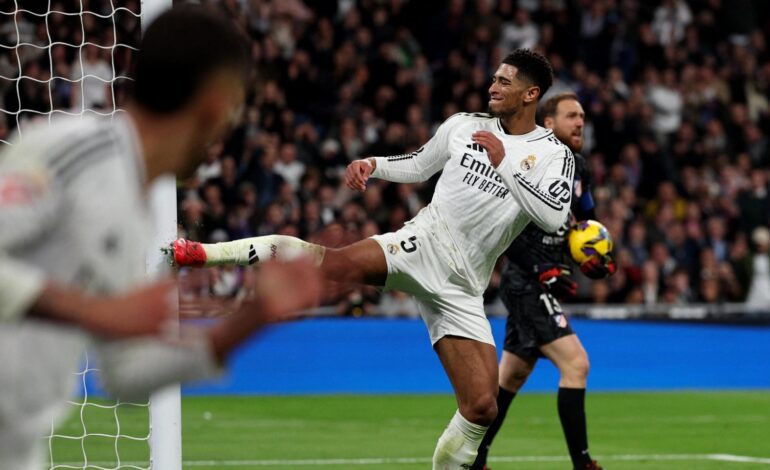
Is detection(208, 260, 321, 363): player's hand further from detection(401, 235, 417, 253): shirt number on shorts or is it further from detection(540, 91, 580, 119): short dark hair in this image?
detection(540, 91, 580, 119): short dark hair

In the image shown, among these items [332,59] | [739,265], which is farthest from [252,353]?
[739,265]

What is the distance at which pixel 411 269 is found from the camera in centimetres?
698

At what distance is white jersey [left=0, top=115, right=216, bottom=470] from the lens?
2566 mm

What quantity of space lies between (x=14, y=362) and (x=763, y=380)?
1488 centimetres

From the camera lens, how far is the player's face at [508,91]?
24.1ft

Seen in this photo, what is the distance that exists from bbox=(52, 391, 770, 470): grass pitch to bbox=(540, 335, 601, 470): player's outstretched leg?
45.3 inches

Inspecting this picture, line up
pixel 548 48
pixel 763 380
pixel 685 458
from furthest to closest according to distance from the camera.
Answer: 1. pixel 548 48
2. pixel 763 380
3. pixel 685 458

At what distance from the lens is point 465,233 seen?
7133 mm

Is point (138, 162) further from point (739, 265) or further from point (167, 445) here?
point (739, 265)

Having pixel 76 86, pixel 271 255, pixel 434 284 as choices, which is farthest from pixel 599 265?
pixel 76 86

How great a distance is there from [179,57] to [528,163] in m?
4.54

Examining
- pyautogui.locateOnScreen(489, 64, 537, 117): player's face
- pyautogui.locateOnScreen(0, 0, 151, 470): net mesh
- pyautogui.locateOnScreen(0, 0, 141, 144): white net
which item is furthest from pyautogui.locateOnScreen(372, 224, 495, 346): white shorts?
pyautogui.locateOnScreen(0, 0, 141, 144): white net

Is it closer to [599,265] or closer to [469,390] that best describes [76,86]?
[599,265]

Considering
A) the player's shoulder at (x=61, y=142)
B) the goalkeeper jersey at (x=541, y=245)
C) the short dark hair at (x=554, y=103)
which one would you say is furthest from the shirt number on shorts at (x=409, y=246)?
the player's shoulder at (x=61, y=142)
